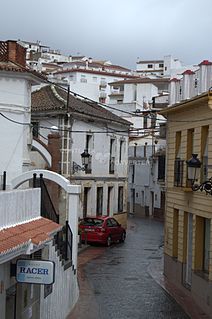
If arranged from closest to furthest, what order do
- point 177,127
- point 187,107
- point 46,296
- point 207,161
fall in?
point 46,296 < point 207,161 < point 187,107 < point 177,127

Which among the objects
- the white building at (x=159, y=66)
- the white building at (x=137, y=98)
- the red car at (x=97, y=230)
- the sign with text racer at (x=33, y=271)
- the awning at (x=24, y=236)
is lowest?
the red car at (x=97, y=230)

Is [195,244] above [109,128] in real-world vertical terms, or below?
below

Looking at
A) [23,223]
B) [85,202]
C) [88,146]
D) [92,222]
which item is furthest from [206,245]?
[88,146]

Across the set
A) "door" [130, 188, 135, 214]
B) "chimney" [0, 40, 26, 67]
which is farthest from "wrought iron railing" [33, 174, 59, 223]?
"door" [130, 188, 135, 214]

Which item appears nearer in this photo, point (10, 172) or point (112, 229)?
point (10, 172)

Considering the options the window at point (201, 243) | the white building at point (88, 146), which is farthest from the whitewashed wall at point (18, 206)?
the white building at point (88, 146)

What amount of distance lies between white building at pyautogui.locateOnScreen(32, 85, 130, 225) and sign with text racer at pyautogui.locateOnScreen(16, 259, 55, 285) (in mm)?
18106

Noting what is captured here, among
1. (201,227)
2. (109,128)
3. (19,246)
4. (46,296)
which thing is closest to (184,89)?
(201,227)

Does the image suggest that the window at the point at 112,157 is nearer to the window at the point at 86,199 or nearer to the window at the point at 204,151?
the window at the point at 86,199

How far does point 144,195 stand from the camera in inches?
2053

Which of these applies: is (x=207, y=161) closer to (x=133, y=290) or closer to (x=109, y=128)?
(x=133, y=290)

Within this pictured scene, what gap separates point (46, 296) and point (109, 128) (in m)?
23.0

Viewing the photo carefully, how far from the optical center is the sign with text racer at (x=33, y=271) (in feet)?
30.1

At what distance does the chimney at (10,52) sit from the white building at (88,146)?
21.9ft
